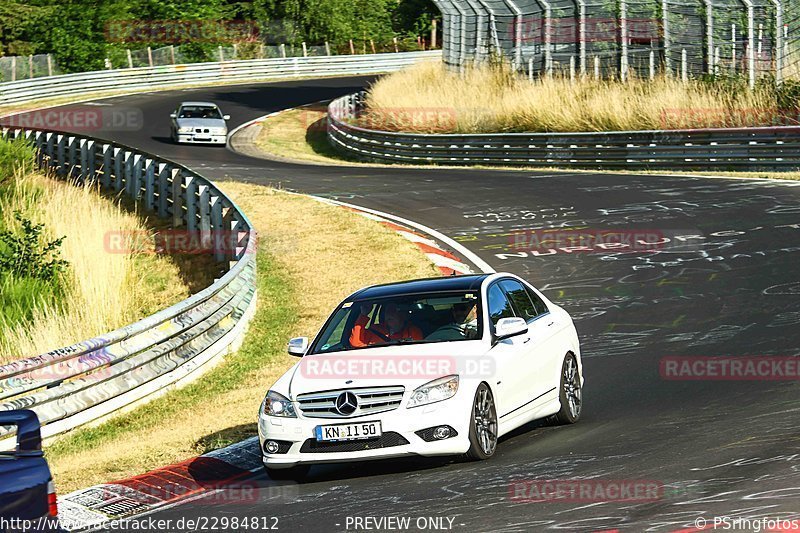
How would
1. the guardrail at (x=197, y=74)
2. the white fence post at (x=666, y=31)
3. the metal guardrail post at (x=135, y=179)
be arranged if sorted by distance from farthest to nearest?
the guardrail at (x=197, y=74)
the white fence post at (x=666, y=31)
the metal guardrail post at (x=135, y=179)

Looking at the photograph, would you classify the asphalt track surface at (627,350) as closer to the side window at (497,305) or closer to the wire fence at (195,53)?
the side window at (497,305)

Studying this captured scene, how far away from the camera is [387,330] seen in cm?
1046

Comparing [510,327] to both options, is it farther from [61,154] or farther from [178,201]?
[61,154]

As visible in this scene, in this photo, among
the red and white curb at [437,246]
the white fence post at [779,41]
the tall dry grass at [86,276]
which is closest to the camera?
the tall dry grass at [86,276]

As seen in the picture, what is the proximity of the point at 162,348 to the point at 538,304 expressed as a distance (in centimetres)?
429

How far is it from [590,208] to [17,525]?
63.4 feet

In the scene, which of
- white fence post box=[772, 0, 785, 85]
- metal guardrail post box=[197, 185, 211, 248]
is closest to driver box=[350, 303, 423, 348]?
metal guardrail post box=[197, 185, 211, 248]

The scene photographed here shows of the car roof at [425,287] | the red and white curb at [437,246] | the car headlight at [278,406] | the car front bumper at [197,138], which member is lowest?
the car front bumper at [197,138]

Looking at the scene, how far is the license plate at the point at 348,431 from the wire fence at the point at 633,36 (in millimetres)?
25569

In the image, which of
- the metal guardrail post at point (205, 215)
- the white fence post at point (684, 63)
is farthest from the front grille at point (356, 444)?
the white fence post at point (684, 63)

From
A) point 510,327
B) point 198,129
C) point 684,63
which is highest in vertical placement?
point 510,327

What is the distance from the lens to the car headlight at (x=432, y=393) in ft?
30.7

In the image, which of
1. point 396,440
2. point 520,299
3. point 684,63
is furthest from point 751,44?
point 396,440

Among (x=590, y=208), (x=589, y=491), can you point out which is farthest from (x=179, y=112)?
(x=589, y=491)
